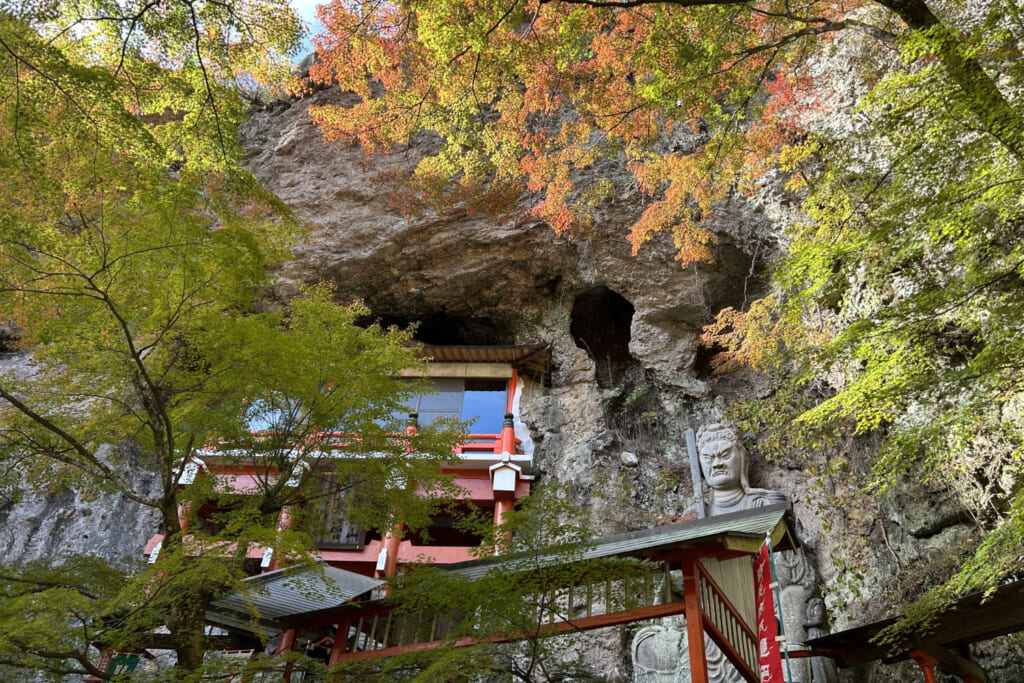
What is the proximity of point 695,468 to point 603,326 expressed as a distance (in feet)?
18.6

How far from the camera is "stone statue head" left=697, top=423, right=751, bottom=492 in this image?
11148 millimetres

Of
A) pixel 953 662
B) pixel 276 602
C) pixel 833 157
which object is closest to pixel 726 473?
pixel 953 662

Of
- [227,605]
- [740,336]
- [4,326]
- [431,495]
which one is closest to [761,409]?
[740,336]

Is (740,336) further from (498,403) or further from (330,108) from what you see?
(330,108)

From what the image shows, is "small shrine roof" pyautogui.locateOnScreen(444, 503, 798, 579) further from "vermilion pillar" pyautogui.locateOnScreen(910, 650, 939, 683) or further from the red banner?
"vermilion pillar" pyautogui.locateOnScreen(910, 650, 939, 683)

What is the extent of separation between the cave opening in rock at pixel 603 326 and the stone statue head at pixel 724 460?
4.78 metres

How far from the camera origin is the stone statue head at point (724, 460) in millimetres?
11148

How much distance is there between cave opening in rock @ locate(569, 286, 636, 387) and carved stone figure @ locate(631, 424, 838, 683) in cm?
525

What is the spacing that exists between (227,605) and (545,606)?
4302 mm

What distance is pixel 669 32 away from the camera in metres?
7.39

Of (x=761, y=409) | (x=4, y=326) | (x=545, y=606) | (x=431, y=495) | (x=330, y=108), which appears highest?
(x=330, y=108)

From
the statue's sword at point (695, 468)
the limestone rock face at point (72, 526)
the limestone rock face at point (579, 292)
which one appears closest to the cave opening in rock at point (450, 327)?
the limestone rock face at point (579, 292)

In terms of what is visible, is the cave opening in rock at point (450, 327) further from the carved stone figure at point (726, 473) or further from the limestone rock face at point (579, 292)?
the carved stone figure at point (726, 473)

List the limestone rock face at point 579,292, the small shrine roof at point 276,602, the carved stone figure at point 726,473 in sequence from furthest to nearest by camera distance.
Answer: the limestone rock face at point 579,292 < the carved stone figure at point 726,473 < the small shrine roof at point 276,602
